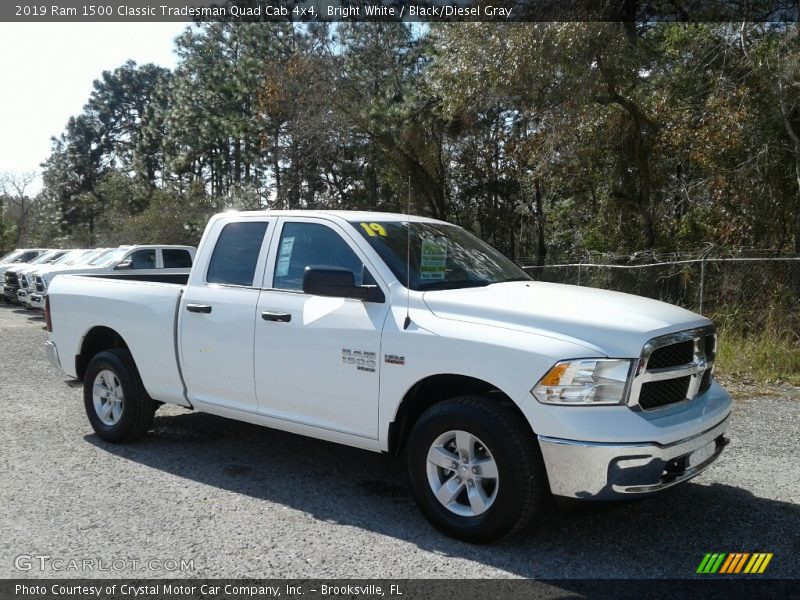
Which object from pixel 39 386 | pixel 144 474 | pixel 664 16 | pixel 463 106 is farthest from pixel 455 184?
pixel 144 474

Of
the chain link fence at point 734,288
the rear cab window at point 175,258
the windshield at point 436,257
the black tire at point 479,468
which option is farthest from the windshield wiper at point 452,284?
the rear cab window at point 175,258

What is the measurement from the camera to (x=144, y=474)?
5355mm

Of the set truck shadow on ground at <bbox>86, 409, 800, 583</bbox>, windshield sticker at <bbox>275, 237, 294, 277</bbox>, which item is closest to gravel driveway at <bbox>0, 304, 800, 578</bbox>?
truck shadow on ground at <bbox>86, 409, 800, 583</bbox>

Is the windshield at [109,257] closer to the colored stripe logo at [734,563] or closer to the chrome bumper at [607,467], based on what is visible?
the chrome bumper at [607,467]

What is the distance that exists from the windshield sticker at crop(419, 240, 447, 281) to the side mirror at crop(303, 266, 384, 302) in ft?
1.22

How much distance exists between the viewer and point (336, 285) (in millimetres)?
4398

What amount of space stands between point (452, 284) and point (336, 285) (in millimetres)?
821

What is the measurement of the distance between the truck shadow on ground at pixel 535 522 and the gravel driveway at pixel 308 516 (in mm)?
12

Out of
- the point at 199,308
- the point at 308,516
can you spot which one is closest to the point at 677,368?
the point at 308,516

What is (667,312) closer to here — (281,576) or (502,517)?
(502,517)

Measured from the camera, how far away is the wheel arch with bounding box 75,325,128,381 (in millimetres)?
6371

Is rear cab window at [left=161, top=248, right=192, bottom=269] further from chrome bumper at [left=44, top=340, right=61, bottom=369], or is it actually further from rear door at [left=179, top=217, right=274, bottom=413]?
rear door at [left=179, top=217, right=274, bottom=413]

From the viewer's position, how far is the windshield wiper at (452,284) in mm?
4562

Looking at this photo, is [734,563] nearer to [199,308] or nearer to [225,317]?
[225,317]
